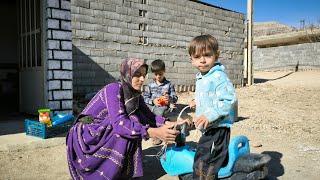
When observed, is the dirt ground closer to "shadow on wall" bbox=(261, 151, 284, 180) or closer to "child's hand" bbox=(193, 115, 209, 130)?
"shadow on wall" bbox=(261, 151, 284, 180)

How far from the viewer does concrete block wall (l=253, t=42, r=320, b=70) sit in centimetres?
2048

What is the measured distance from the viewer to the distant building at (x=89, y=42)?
632 cm

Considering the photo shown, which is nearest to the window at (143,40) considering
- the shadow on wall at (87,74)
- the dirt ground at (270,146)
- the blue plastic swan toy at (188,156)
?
the shadow on wall at (87,74)

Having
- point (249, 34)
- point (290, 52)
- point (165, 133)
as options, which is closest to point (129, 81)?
point (165, 133)

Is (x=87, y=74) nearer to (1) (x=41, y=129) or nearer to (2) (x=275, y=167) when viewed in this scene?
(1) (x=41, y=129)

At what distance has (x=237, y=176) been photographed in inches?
122

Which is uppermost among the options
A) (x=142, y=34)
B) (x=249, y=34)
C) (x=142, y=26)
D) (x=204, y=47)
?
(x=249, y=34)

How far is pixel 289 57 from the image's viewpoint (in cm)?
Answer: 2177

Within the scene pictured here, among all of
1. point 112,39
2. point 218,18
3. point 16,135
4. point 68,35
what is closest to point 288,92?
point 218,18

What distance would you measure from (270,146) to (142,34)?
258 inches

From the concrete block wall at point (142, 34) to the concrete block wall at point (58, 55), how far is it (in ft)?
10.1

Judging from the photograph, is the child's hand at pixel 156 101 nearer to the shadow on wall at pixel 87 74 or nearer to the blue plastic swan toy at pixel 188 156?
the blue plastic swan toy at pixel 188 156

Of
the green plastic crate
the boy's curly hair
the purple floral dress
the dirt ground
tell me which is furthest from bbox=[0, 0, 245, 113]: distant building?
the boy's curly hair

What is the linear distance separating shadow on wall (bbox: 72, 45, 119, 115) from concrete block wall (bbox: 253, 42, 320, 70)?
47.4 ft
